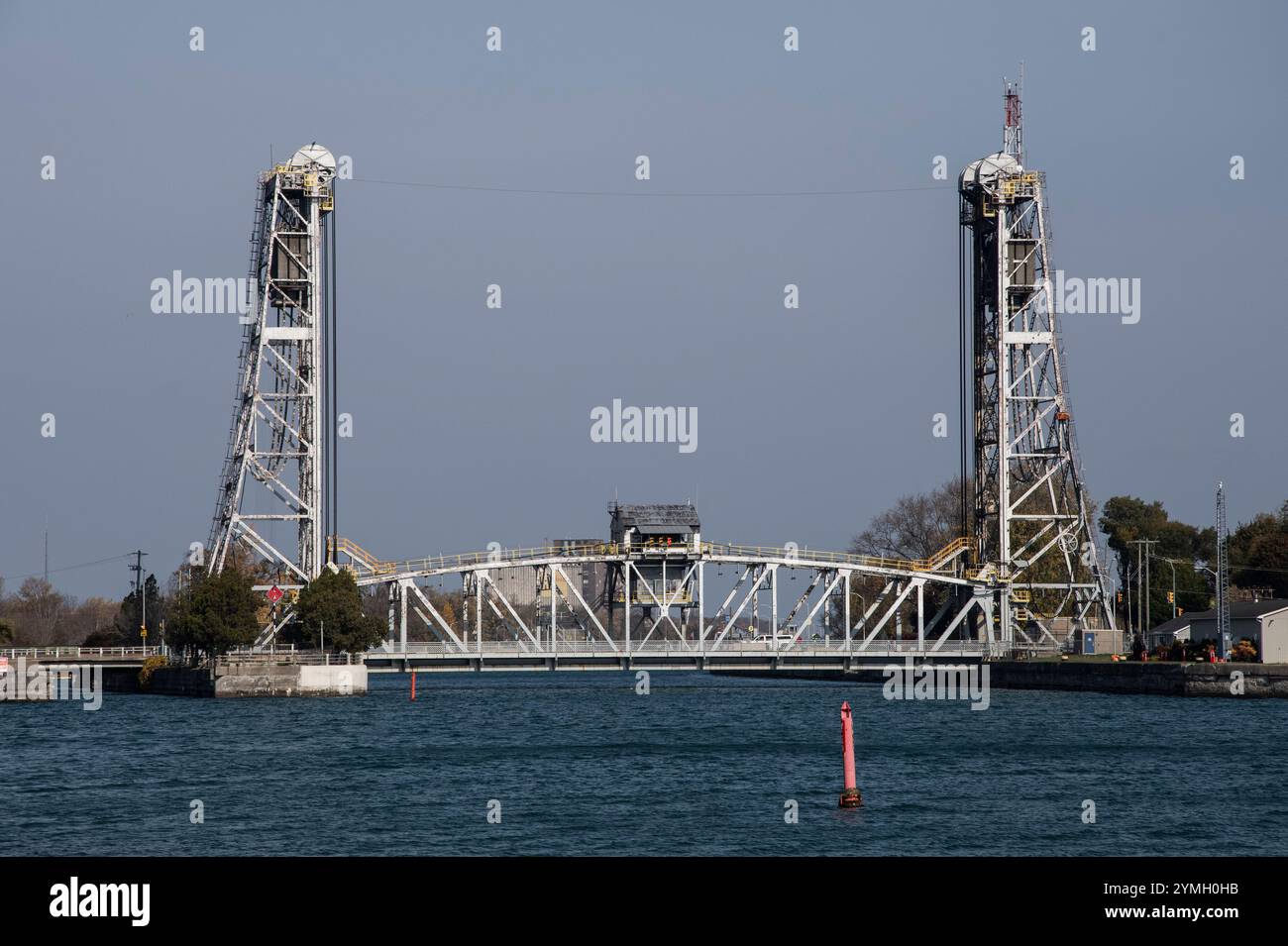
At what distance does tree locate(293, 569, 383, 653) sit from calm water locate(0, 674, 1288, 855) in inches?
346

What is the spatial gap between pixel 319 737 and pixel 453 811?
2172cm

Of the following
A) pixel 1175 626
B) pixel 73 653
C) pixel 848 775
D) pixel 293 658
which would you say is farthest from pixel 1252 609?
pixel 73 653

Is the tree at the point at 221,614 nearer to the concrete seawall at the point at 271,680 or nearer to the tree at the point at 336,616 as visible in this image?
the concrete seawall at the point at 271,680

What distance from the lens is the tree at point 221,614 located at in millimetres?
86875

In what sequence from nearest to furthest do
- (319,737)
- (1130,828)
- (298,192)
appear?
(1130,828) → (319,737) → (298,192)

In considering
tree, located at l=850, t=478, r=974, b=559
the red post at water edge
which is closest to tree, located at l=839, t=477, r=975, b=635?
tree, located at l=850, t=478, r=974, b=559

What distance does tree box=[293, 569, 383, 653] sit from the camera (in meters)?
87.0

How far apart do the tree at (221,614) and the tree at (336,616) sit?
2.54m

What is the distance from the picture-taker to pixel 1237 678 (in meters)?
80.2

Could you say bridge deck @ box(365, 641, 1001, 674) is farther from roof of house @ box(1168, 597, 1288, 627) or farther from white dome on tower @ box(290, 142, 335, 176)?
white dome on tower @ box(290, 142, 335, 176)

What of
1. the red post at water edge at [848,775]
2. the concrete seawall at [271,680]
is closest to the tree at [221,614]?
the concrete seawall at [271,680]
